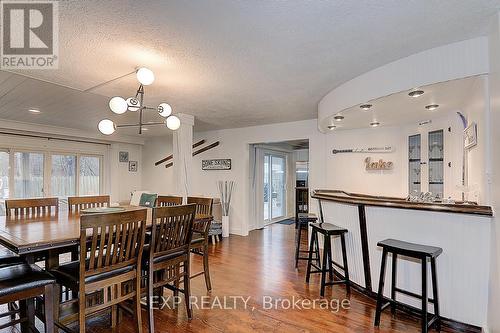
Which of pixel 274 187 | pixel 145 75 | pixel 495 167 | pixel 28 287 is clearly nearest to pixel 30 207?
pixel 28 287

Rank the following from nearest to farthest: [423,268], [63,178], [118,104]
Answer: [423,268] → [118,104] → [63,178]

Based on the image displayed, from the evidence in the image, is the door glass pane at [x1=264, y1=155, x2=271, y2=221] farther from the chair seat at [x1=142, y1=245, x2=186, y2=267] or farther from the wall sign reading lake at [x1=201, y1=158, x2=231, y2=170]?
the chair seat at [x1=142, y1=245, x2=186, y2=267]

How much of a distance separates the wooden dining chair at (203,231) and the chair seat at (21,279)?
4.54ft

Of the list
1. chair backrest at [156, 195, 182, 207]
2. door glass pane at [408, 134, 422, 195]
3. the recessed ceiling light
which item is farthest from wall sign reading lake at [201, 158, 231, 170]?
the recessed ceiling light

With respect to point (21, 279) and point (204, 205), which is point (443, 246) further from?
point (21, 279)

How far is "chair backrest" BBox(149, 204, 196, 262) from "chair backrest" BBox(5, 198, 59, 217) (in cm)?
153

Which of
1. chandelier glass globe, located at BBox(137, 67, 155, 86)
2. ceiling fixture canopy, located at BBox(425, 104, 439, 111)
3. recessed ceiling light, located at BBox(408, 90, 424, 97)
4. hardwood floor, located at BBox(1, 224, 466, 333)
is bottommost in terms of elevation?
hardwood floor, located at BBox(1, 224, 466, 333)

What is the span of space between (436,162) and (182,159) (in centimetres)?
382

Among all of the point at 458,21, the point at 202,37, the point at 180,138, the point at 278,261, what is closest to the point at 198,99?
the point at 180,138

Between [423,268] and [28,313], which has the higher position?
[423,268]

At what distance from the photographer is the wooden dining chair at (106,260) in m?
1.82

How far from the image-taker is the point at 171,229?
2383 millimetres

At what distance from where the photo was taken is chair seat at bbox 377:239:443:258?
2201 mm

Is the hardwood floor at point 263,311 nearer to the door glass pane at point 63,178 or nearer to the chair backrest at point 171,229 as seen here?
the chair backrest at point 171,229
